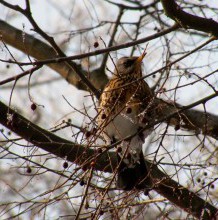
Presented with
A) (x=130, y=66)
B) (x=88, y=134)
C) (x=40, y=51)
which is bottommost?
(x=88, y=134)

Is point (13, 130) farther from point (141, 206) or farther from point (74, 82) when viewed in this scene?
point (74, 82)

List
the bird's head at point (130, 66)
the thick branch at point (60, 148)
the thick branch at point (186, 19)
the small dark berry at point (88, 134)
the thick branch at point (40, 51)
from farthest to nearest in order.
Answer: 1. the thick branch at point (40, 51)
2. the bird's head at point (130, 66)
3. the thick branch at point (60, 148)
4. the thick branch at point (186, 19)
5. the small dark berry at point (88, 134)

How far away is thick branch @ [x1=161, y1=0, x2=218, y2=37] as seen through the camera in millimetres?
3773

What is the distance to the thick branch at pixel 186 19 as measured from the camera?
12.4 ft

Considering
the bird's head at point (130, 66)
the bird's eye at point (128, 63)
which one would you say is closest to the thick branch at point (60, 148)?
the bird's head at point (130, 66)

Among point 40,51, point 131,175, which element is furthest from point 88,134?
point 40,51

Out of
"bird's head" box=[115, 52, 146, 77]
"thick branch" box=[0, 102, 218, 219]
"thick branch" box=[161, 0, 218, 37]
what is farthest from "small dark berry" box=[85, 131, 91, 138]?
"bird's head" box=[115, 52, 146, 77]

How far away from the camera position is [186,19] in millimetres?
3803

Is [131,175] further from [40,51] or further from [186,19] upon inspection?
[40,51]

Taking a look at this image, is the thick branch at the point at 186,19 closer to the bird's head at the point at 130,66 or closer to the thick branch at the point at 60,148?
the thick branch at the point at 60,148

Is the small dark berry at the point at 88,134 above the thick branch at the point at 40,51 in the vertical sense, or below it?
below

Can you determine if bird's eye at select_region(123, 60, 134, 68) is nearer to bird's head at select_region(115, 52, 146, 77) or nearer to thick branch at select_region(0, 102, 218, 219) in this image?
bird's head at select_region(115, 52, 146, 77)

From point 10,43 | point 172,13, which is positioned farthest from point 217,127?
point 10,43

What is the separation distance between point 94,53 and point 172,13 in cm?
79
